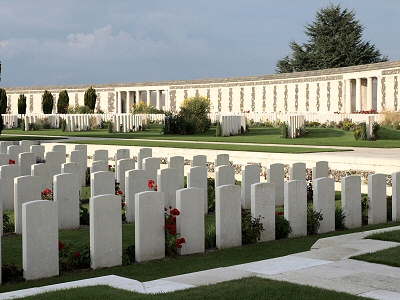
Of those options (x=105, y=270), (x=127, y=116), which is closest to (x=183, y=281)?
(x=105, y=270)

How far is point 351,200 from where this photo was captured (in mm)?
9164

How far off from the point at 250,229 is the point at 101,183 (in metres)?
2.63

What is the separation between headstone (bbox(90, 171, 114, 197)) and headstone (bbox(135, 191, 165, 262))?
242 centimetres

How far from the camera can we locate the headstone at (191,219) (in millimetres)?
7352

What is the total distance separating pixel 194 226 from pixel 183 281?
2.03m

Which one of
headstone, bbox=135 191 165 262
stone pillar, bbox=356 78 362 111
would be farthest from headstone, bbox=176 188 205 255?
stone pillar, bbox=356 78 362 111

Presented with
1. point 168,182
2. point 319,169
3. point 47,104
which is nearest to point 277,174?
point 319,169

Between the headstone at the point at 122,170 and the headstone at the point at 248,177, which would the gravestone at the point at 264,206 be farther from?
the headstone at the point at 122,170

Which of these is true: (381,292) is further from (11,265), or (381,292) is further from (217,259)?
(11,265)

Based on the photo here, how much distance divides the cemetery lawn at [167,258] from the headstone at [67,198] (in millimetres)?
199

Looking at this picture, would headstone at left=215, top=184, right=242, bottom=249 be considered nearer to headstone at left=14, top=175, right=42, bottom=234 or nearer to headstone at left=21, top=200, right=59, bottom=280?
headstone at left=21, top=200, right=59, bottom=280

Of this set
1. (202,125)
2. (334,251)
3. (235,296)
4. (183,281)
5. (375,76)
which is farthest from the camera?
(375,76)

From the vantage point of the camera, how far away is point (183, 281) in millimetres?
5469

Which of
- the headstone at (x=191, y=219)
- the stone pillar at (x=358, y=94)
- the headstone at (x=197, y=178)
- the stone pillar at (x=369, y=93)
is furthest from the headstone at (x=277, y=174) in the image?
the stone pillar at (x=358, y=94)
